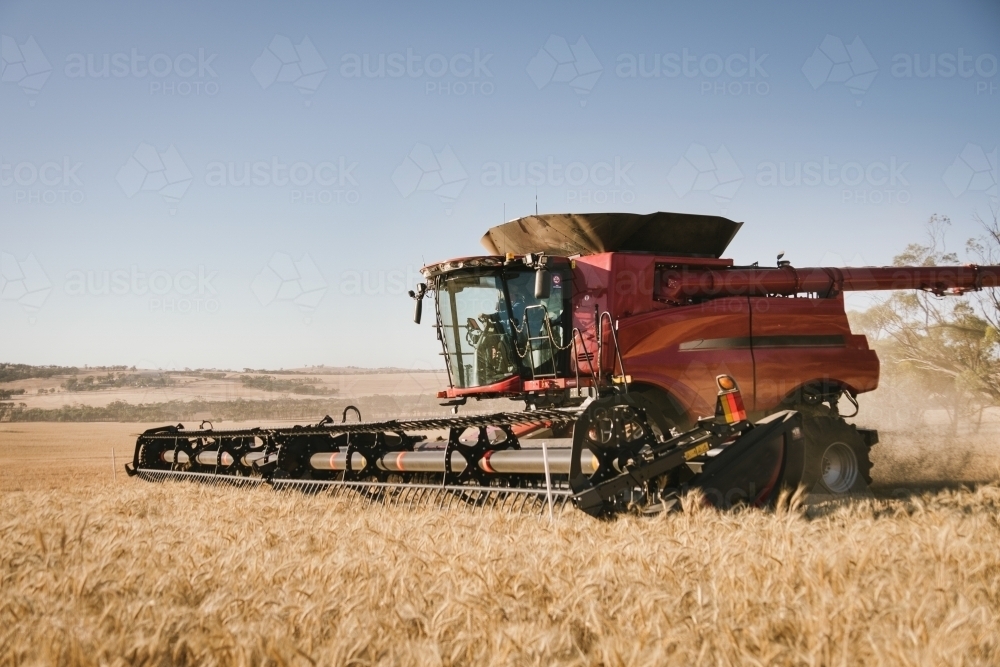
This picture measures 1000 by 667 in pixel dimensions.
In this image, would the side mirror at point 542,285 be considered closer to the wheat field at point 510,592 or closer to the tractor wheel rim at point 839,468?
the wheat field at point 510,592

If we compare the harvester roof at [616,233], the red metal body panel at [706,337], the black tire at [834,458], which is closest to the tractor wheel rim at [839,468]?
the black tire at [834,458]

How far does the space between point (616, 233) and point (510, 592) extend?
5.59 metres

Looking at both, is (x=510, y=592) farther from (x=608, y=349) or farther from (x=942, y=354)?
(x=942, y=354)

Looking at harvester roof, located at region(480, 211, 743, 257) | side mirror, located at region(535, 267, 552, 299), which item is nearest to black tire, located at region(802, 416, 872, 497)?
harvester roof, located at region(480, 211, 743, 257)

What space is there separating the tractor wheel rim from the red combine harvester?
0.01 m

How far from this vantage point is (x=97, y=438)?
19.9 m

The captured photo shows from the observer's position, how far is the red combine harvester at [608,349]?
274 inches

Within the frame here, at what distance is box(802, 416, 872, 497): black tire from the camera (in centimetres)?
734

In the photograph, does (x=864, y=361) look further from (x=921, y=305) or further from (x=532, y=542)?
(x=921, y=305)

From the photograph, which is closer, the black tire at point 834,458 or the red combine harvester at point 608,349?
the red combine harvester at point 608,349

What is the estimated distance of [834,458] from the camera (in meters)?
7.54

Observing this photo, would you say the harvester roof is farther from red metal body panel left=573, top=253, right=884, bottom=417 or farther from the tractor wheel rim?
the tractor wheel rim

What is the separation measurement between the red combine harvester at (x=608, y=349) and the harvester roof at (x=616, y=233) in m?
0.02

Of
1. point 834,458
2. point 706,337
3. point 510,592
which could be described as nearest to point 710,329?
point 706,337
